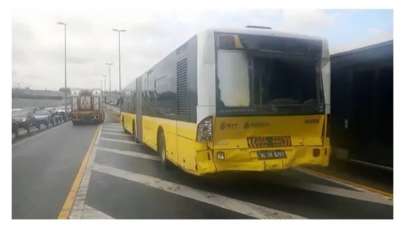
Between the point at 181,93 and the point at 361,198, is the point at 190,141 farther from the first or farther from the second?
the point at 361,198

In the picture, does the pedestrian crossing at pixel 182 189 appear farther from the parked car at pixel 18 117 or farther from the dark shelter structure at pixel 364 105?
the parked car at pixel 18 117

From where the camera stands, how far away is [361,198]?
271 inches

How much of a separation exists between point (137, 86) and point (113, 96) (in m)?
10.3

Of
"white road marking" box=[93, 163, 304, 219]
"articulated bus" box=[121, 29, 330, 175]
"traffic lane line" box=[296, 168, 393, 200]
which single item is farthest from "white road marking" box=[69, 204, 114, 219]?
"traffic lane line" box=[296, 168, 393, 200]

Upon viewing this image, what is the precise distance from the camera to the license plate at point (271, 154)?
7.00 meters

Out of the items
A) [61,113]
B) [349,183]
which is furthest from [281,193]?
[61,113]

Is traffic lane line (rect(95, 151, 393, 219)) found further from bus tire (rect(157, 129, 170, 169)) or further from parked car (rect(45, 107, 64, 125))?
parked car (rect(45, 107, 64, 125))

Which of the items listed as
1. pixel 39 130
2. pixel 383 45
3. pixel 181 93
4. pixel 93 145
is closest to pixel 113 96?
pixel 39 130

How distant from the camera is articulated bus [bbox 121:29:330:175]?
6.81 meters

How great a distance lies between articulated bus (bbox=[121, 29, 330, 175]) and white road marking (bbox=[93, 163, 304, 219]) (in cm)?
44

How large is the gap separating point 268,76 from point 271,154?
50.3 inches

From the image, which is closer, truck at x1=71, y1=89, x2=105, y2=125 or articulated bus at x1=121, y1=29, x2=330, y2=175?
articulated bus at x1=121, y1=29, x2=330, y2=175

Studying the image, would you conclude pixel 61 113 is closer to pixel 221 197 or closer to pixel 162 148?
pixel 162 148

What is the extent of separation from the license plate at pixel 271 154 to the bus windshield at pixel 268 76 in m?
0.66
